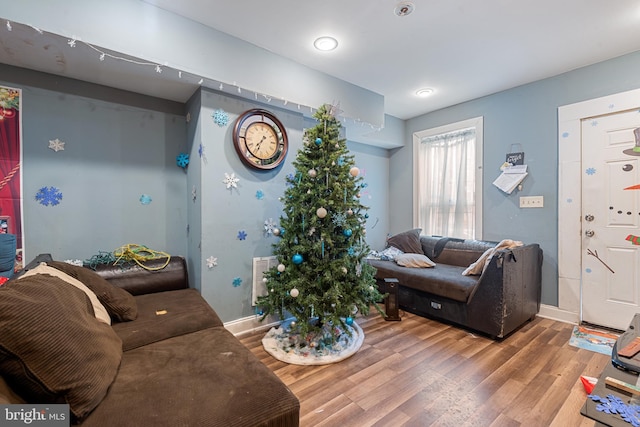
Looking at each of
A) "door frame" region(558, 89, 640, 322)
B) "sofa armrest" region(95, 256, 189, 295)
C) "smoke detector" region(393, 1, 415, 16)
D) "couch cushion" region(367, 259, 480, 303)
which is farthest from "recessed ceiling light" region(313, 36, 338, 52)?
"door frame" region(558, 89, 640, 322)

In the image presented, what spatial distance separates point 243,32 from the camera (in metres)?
2.30

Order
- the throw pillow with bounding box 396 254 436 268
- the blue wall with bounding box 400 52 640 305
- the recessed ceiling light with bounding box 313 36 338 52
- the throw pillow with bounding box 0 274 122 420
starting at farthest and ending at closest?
the throw pillow with bounding box 396 254 436 268, the blue wall with bounding box 400 52 640 305, the recessed ceiling light with bounding box 313 36 338 52, the throw pillow with bounding box 0 274 122 420

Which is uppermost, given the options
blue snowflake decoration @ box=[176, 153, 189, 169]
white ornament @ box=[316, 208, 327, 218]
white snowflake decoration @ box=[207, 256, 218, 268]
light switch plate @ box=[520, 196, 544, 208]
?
blue snowflake decoration @ box=[176, 153, 189, 169]

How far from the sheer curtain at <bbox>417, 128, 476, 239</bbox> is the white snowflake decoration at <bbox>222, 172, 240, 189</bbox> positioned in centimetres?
291

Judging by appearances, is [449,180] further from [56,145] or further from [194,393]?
[56,145]

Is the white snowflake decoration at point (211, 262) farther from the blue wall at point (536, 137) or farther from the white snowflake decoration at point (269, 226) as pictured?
the blue wall at point (536, 137)

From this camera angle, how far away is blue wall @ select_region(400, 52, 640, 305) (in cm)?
274

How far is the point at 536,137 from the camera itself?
3119 mm

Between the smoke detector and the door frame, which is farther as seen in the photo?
the door frame

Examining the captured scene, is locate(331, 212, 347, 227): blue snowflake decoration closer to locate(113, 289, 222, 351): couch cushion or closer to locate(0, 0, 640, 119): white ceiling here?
locate(113, 289, 222, 351): couch cushion

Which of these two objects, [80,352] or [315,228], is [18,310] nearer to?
[80,352]

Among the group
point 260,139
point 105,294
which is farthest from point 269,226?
point 105,294

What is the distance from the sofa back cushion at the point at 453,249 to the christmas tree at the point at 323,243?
1635mm

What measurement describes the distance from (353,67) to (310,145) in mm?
1144
